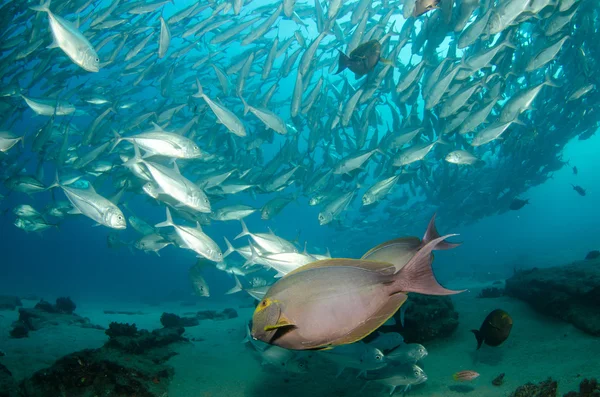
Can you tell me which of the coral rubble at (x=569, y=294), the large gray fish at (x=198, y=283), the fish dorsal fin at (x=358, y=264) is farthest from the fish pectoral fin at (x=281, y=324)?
the large gray fish at (x=198, y=283)

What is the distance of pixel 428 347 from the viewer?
5406 millimetres

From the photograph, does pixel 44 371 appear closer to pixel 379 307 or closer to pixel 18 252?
pixel 379 307

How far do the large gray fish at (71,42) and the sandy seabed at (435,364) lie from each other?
192 inches

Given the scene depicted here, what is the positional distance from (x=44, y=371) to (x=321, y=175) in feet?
21.9

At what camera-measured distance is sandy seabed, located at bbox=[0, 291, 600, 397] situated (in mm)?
4027

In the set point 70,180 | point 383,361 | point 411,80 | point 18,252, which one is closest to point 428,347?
point 383,361

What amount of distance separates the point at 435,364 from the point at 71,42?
7632 millimetres

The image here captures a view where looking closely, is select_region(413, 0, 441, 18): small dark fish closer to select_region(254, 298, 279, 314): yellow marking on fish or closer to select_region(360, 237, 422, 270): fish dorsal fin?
select_region(360, 237, 422, 270): fish dorsal fin

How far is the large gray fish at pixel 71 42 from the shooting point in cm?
434

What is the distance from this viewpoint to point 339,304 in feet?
4.78

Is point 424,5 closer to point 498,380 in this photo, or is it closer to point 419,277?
point 419,277

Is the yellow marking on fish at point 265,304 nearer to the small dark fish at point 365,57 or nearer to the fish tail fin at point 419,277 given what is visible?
the fish tail fin at point 419,277

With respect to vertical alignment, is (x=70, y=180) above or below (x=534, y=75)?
below

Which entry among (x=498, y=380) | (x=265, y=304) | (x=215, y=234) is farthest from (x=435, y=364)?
(x=215, y=234)
